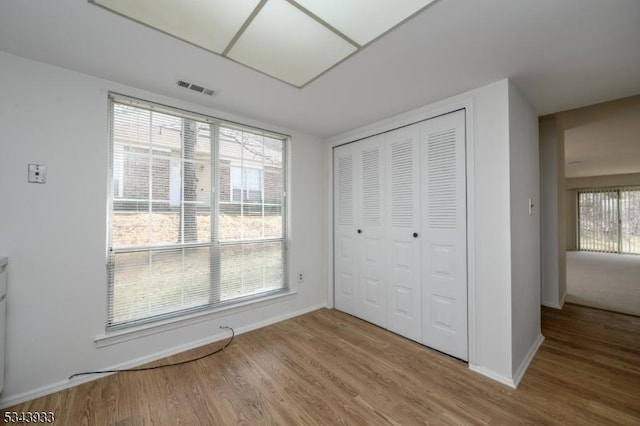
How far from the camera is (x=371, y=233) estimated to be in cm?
323

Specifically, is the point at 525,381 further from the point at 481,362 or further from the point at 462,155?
the point at 462,155

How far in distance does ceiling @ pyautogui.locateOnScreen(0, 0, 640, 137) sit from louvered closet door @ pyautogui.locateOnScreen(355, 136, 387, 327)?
703 millimetres

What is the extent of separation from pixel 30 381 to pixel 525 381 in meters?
3.78

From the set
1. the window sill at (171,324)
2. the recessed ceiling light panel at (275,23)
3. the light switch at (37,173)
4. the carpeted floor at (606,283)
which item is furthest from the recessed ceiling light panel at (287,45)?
the carpeted floor at (606,283)

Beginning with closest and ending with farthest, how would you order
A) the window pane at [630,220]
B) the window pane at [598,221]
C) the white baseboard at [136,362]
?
the white baseboard at [136,362] → the window pane at [630,220] → the window pane at [598,221]

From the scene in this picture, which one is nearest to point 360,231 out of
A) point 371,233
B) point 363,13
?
point 371,233

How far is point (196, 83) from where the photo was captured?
7.29ft

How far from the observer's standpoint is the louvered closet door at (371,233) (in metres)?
3.10

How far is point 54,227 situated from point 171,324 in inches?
49.3

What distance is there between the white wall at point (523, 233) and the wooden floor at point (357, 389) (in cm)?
22

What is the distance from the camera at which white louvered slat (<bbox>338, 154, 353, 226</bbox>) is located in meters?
3.48

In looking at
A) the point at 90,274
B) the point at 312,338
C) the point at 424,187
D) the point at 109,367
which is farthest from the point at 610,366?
the point at 90,274

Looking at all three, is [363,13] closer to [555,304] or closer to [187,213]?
[187,213]

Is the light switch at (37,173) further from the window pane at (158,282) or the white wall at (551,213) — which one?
the white wall at (551,213)
